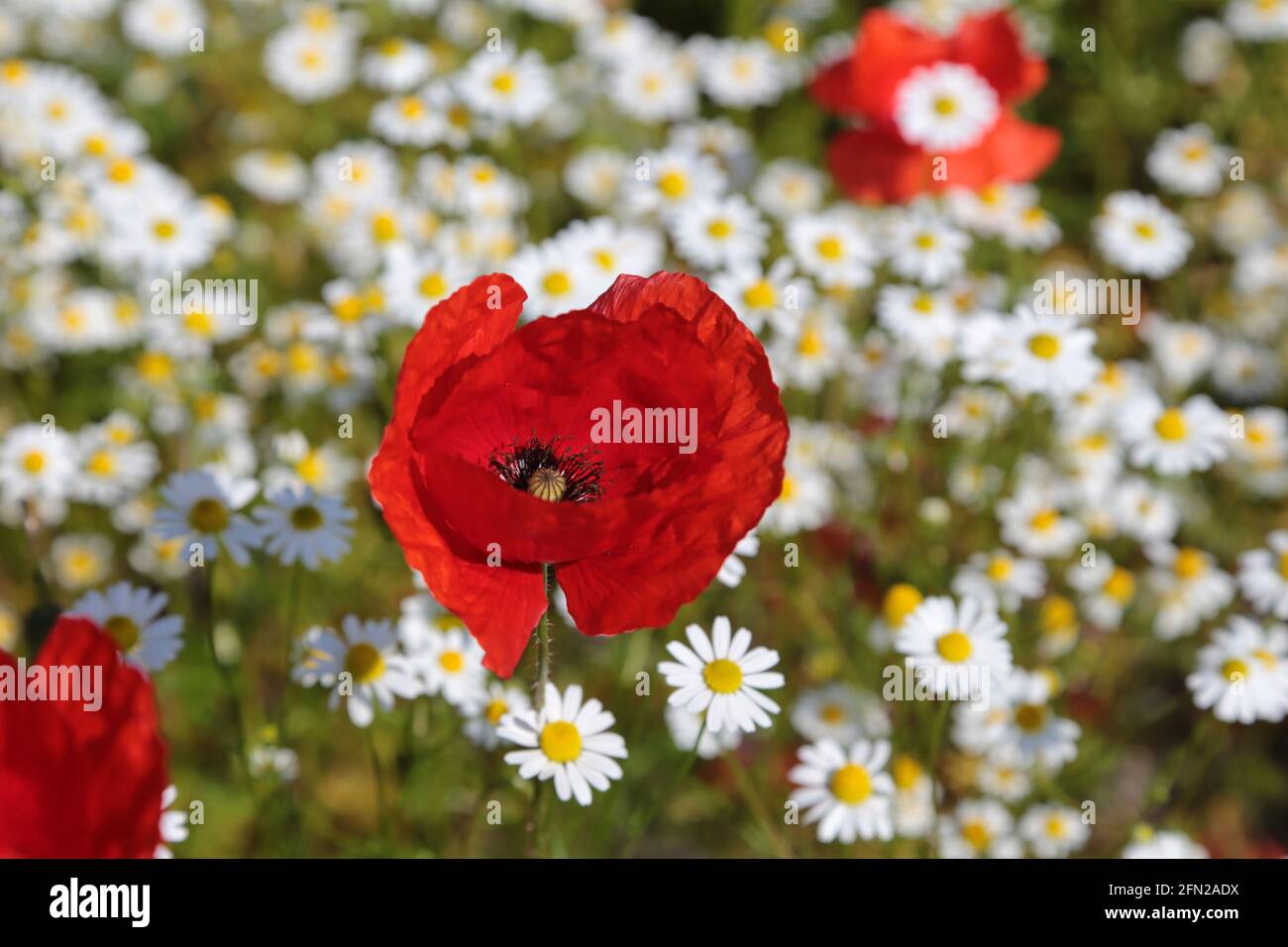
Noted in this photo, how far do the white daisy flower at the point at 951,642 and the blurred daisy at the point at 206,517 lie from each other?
1.24 meters

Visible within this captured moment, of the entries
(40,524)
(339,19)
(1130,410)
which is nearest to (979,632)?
(1130,410)

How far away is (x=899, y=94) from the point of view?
2932mm

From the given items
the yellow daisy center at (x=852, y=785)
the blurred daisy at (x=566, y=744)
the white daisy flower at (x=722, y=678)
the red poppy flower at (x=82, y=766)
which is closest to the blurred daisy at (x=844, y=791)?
the yellow daisy center at (x=852, y=785)

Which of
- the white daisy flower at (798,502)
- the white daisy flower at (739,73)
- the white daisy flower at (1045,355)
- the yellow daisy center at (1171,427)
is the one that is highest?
the white daisy flower at (739,73)

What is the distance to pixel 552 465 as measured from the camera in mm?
1794

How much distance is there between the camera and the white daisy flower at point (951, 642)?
6.84 ft

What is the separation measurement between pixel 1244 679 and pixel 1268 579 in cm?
30

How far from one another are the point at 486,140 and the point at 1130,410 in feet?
6.73

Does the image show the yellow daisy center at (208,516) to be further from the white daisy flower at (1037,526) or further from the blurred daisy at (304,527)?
the white daisy flower at (1037,526)

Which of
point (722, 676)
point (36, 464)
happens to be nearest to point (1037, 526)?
point (722, 676)

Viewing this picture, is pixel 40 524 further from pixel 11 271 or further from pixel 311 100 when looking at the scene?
pixel 311 100

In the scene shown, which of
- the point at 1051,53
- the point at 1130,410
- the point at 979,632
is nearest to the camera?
the point at 979,632

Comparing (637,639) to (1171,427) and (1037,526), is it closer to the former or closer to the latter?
(1037,526)

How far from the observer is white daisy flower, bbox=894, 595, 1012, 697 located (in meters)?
2.08
